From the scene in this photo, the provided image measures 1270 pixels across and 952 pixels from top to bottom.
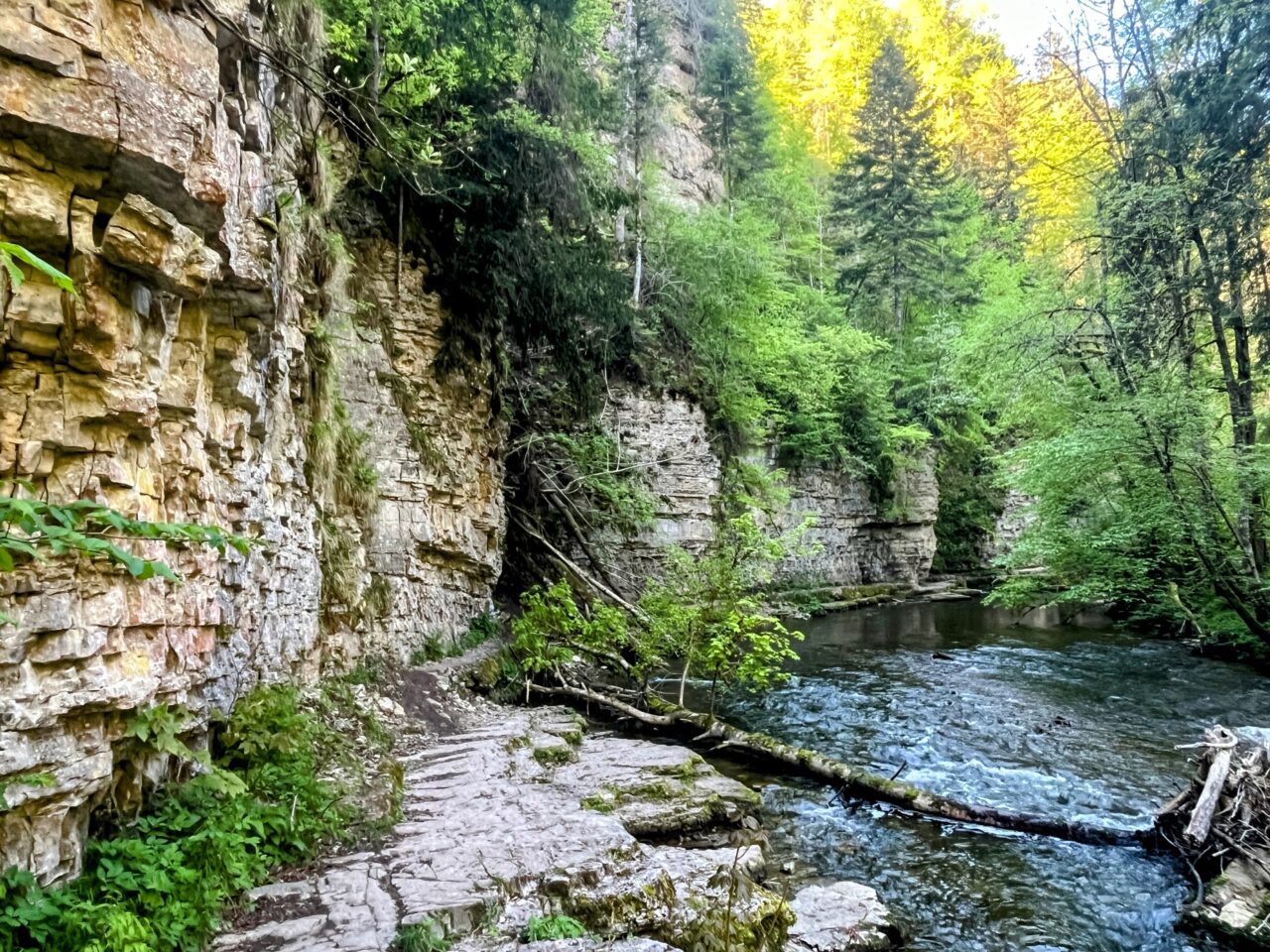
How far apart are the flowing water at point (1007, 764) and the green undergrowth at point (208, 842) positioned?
4268mm

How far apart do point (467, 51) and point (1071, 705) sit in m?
13.9

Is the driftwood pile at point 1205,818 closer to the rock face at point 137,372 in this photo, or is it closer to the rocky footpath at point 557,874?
the rocky footpath at point 557,874

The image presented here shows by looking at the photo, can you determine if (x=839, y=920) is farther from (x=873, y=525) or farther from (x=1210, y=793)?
(x=873, y=525)

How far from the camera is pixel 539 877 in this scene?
450 cm

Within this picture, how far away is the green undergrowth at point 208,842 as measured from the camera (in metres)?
3.01

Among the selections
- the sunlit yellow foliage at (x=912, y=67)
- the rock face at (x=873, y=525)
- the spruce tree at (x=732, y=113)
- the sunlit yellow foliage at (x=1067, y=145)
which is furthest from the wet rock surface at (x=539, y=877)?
the sunlit yellow foliage at (x=912, y=67)

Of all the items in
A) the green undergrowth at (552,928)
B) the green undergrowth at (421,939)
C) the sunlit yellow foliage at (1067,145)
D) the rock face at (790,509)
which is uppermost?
the sunlit yellow foliage at (1067,145)

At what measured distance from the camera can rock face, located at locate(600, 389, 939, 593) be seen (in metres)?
18.3

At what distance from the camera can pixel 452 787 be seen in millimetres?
6113

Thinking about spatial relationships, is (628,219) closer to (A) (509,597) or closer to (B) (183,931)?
(A) (509,597)

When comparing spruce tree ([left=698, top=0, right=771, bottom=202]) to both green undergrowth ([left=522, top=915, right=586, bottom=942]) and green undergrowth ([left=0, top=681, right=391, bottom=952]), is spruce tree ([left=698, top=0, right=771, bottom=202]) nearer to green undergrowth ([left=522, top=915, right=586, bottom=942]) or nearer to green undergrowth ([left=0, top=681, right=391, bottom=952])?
green undergrowth ([left=0, top=681, right=391, bottom=952])

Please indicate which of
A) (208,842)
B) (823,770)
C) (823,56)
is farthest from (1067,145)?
(823,56)

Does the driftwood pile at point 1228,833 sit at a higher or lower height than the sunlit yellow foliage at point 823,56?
lower

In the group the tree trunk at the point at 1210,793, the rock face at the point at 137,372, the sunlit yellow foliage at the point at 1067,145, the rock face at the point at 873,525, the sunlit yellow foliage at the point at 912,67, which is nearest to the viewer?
the rock face at the point at 137,372
